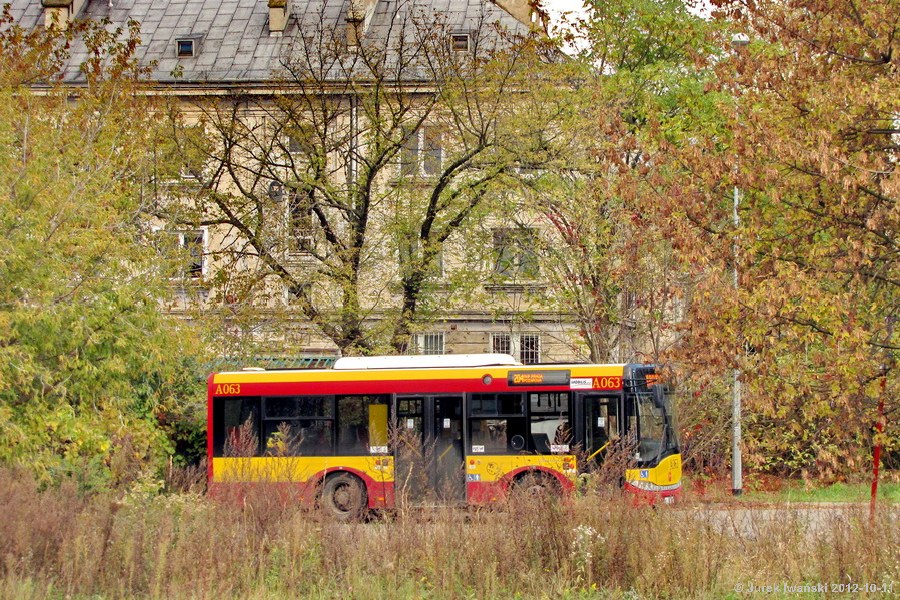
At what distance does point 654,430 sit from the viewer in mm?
20016

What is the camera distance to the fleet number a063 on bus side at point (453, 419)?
19891mm

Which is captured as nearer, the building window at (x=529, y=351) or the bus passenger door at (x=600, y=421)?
the bus passenger door at (x=600, y=421)

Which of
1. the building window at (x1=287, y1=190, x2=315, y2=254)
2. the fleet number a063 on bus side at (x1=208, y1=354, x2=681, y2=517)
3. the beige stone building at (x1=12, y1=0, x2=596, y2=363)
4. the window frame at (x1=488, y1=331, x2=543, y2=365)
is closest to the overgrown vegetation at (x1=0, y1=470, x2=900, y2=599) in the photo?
the fleet number a063 on bus side at (x1=208, y1=354, x2=681, y2=517)

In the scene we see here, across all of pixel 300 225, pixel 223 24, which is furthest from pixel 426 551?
pixel 223 24

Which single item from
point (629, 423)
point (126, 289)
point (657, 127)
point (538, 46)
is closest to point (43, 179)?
point (126, 289)

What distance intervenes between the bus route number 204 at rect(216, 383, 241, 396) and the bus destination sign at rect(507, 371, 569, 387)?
5.22 meters

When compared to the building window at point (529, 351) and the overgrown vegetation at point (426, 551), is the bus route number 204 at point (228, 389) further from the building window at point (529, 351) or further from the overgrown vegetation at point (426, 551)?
the building window at point (529, 351)

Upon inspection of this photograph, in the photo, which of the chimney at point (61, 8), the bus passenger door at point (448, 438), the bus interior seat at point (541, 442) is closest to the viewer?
the bus interior seat at point (541, 442)

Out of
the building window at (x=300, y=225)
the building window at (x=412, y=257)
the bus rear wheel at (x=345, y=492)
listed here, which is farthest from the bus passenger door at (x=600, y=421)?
the building window at (x=300, y=225)

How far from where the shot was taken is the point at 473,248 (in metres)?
29.2

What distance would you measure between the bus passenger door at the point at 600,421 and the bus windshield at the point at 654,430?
44 cm

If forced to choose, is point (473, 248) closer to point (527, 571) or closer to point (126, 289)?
point (126, 289)

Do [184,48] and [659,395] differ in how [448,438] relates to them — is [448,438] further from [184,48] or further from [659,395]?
[184,48]

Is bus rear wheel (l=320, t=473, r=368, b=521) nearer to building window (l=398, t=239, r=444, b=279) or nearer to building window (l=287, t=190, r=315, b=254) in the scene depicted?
building window (l=398, t=239, r=444, b=279)
